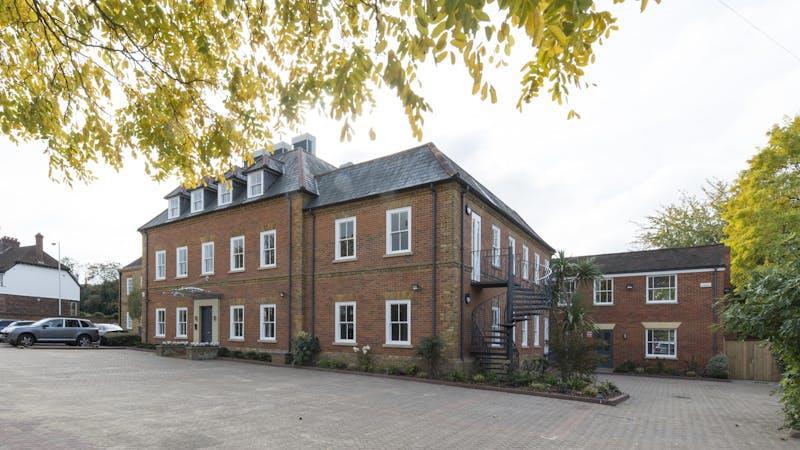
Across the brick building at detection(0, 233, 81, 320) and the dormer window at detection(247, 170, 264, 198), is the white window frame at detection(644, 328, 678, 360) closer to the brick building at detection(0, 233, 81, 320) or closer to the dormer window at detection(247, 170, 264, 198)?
the dormer window at detection(247, 170, 264, 198)

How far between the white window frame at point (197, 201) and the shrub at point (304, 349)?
380 inches

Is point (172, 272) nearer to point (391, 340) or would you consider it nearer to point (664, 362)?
point (391, 340)

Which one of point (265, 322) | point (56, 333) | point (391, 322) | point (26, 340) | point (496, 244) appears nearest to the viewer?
point (391, 322)

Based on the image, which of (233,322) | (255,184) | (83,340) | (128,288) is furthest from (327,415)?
(128,288)

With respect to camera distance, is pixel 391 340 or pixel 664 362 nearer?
pixel 391 340

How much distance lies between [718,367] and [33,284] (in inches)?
1964

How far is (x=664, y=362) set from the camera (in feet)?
82.3

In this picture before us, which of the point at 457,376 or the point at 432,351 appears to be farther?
the point at 432,351

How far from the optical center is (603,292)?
28.4 m

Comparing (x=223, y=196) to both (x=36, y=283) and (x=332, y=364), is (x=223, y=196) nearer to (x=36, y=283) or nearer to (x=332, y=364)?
(x=332, y=364)

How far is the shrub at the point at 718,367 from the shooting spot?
22.6 metres

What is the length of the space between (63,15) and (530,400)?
11.8 metres

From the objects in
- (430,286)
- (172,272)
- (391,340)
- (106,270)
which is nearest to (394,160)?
(430,286)

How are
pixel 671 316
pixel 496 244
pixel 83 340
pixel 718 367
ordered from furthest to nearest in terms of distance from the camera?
pixel 83 340 → pixel 671 316 → pixel 718 367 → pixel 496 244
